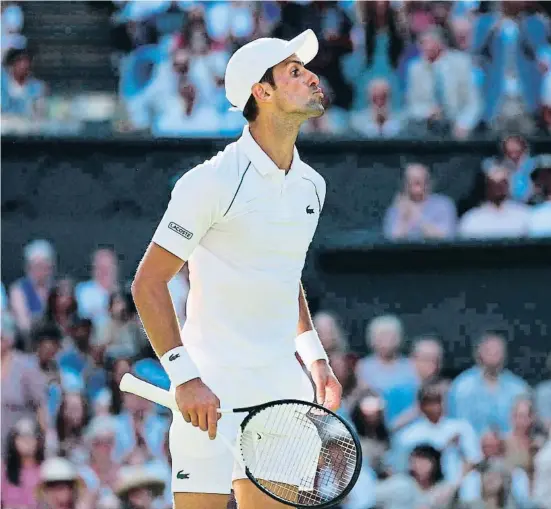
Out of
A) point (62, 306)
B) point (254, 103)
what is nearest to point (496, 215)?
point (62, 306)

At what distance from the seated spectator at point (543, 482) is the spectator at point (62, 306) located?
282 cm

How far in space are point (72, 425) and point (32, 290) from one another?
121 cm

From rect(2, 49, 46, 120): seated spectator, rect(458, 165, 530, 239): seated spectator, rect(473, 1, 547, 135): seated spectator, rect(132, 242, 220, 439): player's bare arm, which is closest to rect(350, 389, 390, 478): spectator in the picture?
rect(458, 165, 530, 239): seated spectator

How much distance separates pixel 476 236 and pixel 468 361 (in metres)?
0.78

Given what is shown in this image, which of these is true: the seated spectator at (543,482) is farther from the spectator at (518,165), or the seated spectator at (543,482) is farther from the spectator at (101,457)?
the spectator at (101,457)

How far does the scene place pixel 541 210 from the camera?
9500mm

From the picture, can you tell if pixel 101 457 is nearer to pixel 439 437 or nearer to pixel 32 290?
pixel 32 290

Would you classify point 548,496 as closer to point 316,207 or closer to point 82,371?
point 82,371

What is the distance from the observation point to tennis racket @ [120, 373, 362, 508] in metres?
4.27

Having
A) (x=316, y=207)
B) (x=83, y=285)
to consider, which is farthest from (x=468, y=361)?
(x=316, y=207)

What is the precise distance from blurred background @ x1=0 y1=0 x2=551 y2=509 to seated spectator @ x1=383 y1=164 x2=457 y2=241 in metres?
0.01

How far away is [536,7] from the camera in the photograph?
10.4m

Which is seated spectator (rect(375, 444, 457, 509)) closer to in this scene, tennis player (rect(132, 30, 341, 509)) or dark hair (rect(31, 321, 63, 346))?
dark hair (rect(31, 321, 63, 346))

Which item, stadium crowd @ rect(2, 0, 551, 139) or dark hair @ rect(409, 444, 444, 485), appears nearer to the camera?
dark hair @ rect(409, 444, 444, 485)
